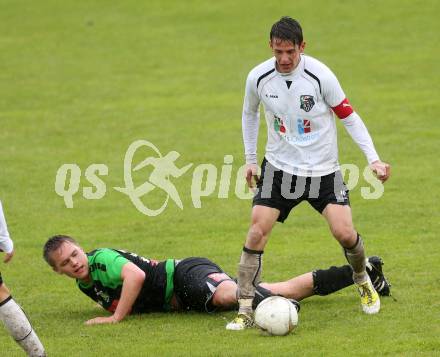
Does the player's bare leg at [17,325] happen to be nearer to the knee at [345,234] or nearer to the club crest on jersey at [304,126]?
the knee at [345,234]

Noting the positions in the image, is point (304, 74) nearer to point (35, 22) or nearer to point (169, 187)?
point (169, 187)

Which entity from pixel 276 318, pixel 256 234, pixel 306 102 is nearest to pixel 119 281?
pixel 256 234

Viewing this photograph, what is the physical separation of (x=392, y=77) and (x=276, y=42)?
16.2m

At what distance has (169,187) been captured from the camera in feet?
56.3

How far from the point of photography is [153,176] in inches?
703

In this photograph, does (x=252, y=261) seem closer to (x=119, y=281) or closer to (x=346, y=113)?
(x=119, y=281)

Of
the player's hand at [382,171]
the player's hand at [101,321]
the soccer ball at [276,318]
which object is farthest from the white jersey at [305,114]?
the player's hand at [101,321]

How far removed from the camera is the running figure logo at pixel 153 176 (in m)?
16.4

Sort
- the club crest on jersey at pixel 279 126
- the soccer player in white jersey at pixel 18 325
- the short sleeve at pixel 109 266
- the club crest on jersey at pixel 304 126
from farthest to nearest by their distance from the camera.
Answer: the short sleeve at pixel 109 266 → the club crest on jersey at pixel 279 126 → the club crest on jersey at pixel 304 126 → the soccer player in white jersey at pixel 18 325

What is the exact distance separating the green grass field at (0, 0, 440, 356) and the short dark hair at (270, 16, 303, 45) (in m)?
2.59

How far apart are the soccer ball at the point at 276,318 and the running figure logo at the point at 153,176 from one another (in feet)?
21.7

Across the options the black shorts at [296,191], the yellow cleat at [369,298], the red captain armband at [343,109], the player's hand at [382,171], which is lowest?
the yellow cleat at [369,298]

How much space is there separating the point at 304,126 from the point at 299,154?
26 cm

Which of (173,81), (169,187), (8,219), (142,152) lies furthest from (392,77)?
(8,219)
